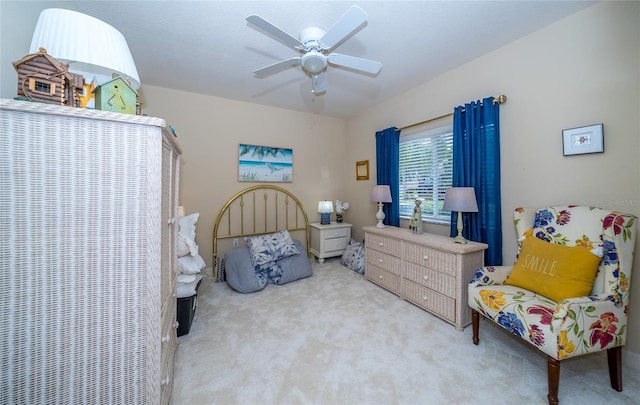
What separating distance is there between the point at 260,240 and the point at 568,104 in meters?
3.33

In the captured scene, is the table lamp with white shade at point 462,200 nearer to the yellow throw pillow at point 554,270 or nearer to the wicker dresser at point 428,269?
the wicker dresser at point 428,269

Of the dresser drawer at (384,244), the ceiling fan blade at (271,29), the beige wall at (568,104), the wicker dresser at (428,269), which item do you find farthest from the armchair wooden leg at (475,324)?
the ceiling fan blade at (271,29)

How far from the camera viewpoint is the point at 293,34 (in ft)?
6.45

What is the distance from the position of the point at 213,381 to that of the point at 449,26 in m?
3.13

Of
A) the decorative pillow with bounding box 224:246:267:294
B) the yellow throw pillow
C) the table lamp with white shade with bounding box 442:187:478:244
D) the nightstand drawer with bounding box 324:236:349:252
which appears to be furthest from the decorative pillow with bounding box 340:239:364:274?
the yellow throw pillow

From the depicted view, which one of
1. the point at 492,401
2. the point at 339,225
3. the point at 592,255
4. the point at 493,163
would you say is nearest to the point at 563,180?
the point at 493,163

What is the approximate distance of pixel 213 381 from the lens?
1.47 metres

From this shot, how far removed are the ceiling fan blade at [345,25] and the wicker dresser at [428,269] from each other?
188 cm

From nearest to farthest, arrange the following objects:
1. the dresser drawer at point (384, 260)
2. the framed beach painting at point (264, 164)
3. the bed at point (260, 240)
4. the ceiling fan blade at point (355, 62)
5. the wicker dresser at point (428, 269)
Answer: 1. the ceiling fan blade at point (355, 62)
2. the wicker dresser at point (428, 269)
3. the dresser drawer at point (384, 260)
4. the bed at point (260, 240)
5. the framed beach painting at point (264, 164)

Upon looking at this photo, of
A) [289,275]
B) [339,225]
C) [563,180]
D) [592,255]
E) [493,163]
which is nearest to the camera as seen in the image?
[592,255]

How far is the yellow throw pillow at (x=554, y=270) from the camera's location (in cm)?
144

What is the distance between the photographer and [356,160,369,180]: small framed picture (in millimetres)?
3932

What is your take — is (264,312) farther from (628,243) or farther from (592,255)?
(628,243)

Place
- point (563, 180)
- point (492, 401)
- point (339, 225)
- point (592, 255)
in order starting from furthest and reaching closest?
point (339, 225) < point (563, 180) < point (592, 255) < point (492, 401)
